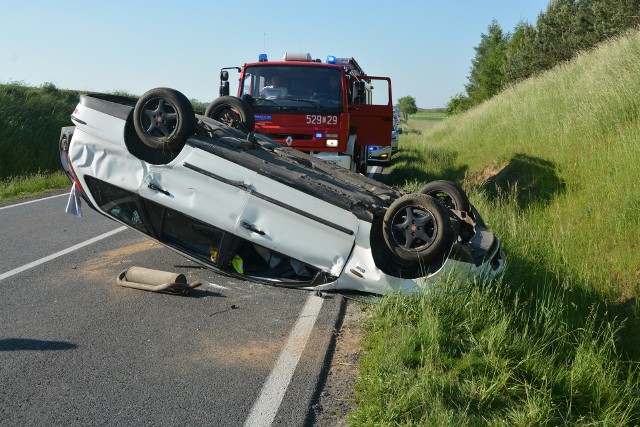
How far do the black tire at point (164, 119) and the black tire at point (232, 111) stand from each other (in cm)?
271

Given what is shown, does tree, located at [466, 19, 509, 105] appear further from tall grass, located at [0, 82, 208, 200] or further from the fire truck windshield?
the fire truck windshield

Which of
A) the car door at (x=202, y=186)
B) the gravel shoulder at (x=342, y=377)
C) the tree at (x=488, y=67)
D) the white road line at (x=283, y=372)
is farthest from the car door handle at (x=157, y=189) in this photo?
the tree at (x=488, y=67)

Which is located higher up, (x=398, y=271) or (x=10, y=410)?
(x=398, y=271)

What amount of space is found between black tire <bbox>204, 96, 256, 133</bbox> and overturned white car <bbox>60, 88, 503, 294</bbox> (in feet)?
7.09

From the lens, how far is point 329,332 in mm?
5789

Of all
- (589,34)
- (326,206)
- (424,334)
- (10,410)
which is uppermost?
(589,34)

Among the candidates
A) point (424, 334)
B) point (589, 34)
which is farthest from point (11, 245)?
point (589, 34)

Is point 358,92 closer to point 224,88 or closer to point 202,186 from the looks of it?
point 224,88

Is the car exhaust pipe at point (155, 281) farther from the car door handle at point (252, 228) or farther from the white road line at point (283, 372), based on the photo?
the white road line at point (283, 372)

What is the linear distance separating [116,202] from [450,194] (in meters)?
3.33

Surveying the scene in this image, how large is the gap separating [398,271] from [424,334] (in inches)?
45.9

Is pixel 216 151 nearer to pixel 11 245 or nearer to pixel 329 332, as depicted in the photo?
pixel 329 332

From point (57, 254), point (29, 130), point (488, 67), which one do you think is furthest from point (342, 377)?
point (488, 67)

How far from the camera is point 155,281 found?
270 inches
